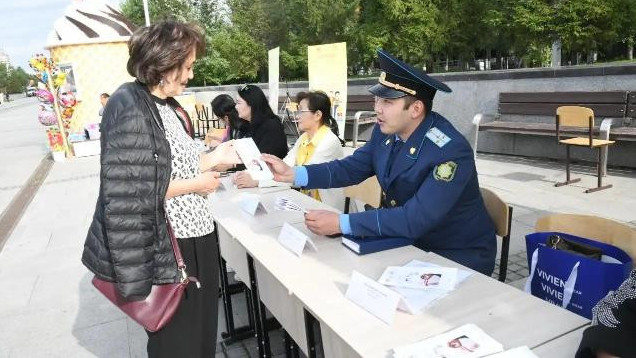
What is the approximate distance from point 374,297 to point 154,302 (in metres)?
0.85

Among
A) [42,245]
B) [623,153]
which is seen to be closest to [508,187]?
[623,153]

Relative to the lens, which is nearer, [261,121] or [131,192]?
[131,192]

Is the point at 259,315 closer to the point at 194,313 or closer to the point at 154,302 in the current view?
the point at 194,313

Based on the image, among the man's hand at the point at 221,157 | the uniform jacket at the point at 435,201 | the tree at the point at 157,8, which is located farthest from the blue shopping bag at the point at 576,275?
the tree at the point at 157,8

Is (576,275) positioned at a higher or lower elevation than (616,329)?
lower

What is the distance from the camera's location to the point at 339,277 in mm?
1850

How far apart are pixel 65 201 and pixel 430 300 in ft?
22.9

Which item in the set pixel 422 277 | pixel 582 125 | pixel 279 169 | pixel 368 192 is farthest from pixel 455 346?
pixel 582 125

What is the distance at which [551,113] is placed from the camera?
685 centimetres

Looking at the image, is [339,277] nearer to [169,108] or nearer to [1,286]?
[169,108]

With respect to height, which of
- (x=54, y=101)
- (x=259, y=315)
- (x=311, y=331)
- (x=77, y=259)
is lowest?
(x=77, y=259)

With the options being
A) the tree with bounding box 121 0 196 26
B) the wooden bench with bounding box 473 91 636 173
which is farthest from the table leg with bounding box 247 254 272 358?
the tree with bounding box 121 0 196 26

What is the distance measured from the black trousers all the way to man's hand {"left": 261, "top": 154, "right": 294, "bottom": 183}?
0.67 m

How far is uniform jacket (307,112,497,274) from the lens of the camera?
6.72 ft
